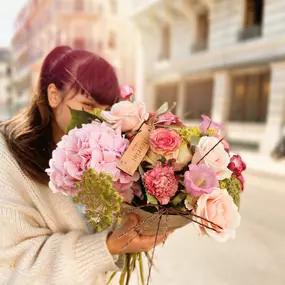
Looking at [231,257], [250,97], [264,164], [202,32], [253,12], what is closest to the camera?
[231,257]

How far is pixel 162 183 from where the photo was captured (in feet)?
3.03

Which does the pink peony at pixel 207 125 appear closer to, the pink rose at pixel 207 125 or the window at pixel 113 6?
the pink rose at pixel 207 125

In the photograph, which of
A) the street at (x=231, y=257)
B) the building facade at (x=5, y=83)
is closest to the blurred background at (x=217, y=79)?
the street at (x=231, y=257)

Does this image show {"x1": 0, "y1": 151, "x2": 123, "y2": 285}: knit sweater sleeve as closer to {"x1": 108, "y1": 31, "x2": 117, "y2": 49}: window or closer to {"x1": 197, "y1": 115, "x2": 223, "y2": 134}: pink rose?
{"x1": 197, "y1": 115, "x2": 223, "y2": 134}: pink rose

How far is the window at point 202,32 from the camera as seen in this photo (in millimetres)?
15365

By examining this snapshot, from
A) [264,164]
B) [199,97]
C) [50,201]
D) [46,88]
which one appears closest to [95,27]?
[199,97]

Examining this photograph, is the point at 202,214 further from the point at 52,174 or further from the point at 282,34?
the point at 282,34

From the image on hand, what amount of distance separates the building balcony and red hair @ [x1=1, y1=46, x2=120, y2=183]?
A: 12.7 meters

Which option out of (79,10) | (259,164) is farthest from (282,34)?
(79,10)

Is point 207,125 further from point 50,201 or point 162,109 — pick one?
point 50,201

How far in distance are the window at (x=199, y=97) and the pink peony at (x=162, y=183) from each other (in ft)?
47.0

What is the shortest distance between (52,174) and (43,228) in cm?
23

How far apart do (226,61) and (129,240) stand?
Result: 45.0 ft

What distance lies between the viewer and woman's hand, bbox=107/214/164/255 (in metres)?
1.02
